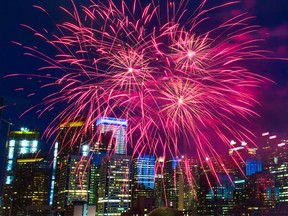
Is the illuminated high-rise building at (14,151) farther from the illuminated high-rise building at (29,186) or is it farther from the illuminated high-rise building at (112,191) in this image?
the illuminated high-rise building at (112,191)

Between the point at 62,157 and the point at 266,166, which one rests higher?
the point at 62,157

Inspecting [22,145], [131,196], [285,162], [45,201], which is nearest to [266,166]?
[285,162]

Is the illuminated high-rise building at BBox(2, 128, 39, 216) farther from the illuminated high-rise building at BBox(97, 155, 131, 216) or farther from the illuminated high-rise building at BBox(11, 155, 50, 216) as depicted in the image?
the illuminated high-rise building at BBox(97, 155, 131, 216)

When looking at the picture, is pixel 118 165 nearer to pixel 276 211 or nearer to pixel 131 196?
pixel 131 196

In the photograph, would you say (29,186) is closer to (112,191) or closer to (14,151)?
(14,151)

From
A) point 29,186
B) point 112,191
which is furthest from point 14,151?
point 112,191
